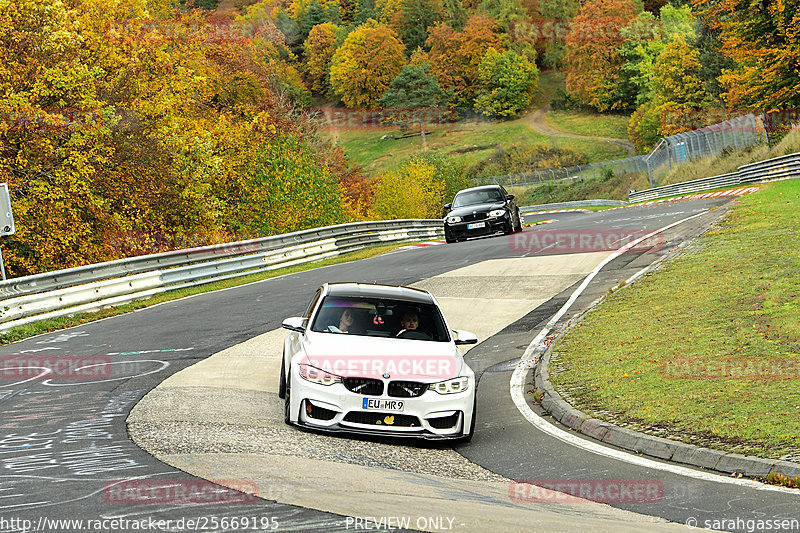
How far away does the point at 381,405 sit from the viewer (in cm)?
860

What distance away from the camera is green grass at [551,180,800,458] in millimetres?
8203

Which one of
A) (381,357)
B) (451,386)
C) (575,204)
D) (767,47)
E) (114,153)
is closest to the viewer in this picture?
(451,386)

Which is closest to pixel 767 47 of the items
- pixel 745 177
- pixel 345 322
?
pixel 745 177

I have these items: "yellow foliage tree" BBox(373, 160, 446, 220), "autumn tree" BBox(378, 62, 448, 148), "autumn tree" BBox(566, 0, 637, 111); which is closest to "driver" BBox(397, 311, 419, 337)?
"yellow foliage tree" BBox(373, 160, 446, 220)

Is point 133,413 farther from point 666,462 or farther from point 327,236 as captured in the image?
point 327,236

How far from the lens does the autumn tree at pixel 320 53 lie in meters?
165

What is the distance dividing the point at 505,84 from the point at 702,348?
425 feet

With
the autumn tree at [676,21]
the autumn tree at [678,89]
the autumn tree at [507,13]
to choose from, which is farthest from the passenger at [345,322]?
the autumn tree at [507,13]

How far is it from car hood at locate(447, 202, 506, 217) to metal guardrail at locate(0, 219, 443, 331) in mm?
4181

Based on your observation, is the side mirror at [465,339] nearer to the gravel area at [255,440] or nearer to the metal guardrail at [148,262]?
the gravel area at [255,440]

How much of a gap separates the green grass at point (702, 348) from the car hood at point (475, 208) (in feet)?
39.9

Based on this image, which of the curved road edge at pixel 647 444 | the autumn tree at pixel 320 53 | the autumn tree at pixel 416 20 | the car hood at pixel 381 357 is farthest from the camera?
the autumn tree at pixel 416 20

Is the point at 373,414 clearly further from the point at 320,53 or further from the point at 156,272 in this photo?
the point at 320,53

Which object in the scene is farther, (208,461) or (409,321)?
(409,321)
